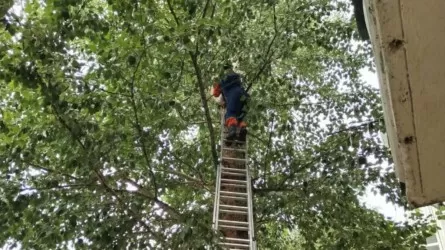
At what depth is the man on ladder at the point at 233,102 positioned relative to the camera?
5.73 metres

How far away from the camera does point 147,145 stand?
17.7 ft

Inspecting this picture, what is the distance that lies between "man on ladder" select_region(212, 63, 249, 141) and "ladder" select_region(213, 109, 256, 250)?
0.49 feet

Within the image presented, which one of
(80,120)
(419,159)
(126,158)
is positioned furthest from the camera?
(126,158)

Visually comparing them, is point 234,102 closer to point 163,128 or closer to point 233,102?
point 233,102

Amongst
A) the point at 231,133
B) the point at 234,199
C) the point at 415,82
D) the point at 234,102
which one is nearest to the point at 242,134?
the point at 231,133

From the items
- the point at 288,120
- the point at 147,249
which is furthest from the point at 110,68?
the point at 288,120

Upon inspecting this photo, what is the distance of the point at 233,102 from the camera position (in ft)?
20.3

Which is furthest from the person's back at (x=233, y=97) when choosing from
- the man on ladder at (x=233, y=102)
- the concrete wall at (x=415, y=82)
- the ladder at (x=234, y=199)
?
the concrete wall at (x=415, y=82)

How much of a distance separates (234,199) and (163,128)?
3.86 ft

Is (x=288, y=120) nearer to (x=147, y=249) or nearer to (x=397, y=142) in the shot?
(x=147, y=249)

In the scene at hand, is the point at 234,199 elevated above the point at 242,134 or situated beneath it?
situated beneath

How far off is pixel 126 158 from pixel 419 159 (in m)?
4.24

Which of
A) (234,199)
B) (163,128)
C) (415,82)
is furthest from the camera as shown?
(163,128)

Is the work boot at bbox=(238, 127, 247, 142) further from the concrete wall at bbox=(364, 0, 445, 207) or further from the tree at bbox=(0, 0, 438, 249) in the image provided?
the concrete wall at bbox=(364, 0, 445, 207)
